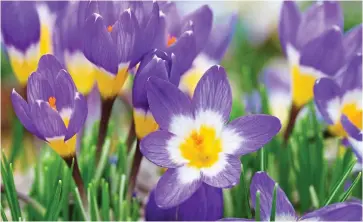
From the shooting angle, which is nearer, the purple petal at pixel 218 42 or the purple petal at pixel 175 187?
the purple petal at pixel 175 187

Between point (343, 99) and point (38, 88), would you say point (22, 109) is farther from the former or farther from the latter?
point (343, 99)

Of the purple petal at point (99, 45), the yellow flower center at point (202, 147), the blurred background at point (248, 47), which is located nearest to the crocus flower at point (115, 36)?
the purple petal at point (99, 45)

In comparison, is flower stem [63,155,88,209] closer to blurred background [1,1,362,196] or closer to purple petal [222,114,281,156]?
purple petal [222,114,281,156]

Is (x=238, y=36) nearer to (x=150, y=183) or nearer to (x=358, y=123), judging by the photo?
(x=150, y=183)

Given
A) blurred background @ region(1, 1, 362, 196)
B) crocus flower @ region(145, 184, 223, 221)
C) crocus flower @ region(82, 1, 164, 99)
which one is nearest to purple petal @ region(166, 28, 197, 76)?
crocus flower @ region(82, 1, 164, 99)

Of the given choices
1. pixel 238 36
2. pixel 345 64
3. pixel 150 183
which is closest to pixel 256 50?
pixel 238 36

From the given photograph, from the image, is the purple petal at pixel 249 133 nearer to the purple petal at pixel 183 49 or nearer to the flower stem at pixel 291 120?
the purple petal at pixel 183 49

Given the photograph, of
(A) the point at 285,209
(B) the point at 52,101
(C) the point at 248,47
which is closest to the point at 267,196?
(A) the point at 285,209
